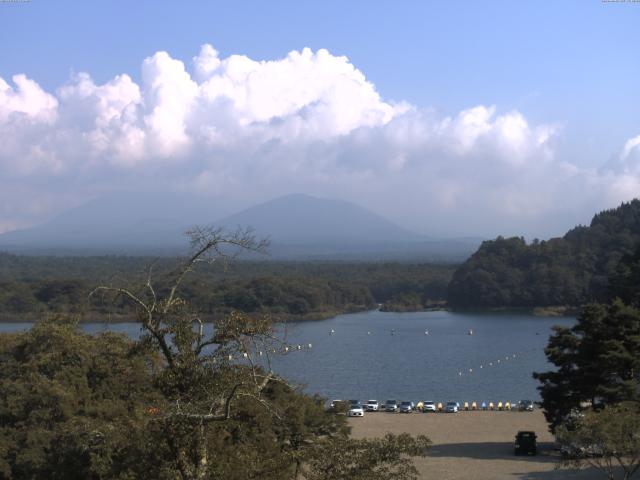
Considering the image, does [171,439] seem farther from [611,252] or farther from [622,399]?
[611,252]

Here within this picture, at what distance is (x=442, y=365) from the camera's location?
107ft

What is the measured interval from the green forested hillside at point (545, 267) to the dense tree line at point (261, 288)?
14.5 ft

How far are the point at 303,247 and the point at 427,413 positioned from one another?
178 m

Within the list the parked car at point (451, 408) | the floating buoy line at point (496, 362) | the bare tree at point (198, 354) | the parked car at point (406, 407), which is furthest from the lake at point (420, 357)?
the bare tree at point (198, 354)

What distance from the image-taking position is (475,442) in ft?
53.7

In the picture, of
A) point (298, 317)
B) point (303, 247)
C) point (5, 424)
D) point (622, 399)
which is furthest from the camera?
point (303, 247)

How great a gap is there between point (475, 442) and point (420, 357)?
18.8 metres

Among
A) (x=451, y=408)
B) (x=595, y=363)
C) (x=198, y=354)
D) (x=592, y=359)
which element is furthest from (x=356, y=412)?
(x=198, y=354)

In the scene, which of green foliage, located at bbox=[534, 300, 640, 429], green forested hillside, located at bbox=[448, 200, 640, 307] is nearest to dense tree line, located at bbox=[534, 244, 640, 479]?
green foliage, located at bbox=[534, 300, 640, 429]

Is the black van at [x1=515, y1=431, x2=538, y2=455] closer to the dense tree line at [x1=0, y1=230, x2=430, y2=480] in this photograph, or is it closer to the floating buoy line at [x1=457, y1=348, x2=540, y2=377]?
the dense tree line at [x1=0, y1=230, x2=430, y2=480]

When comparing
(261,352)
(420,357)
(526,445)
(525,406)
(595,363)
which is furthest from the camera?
(420,357)

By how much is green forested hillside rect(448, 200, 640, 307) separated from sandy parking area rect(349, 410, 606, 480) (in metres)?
35.3

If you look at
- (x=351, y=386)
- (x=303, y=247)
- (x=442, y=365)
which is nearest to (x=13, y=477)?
(x=351, y=386)

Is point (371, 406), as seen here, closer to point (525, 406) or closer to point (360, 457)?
point (525, 406)
